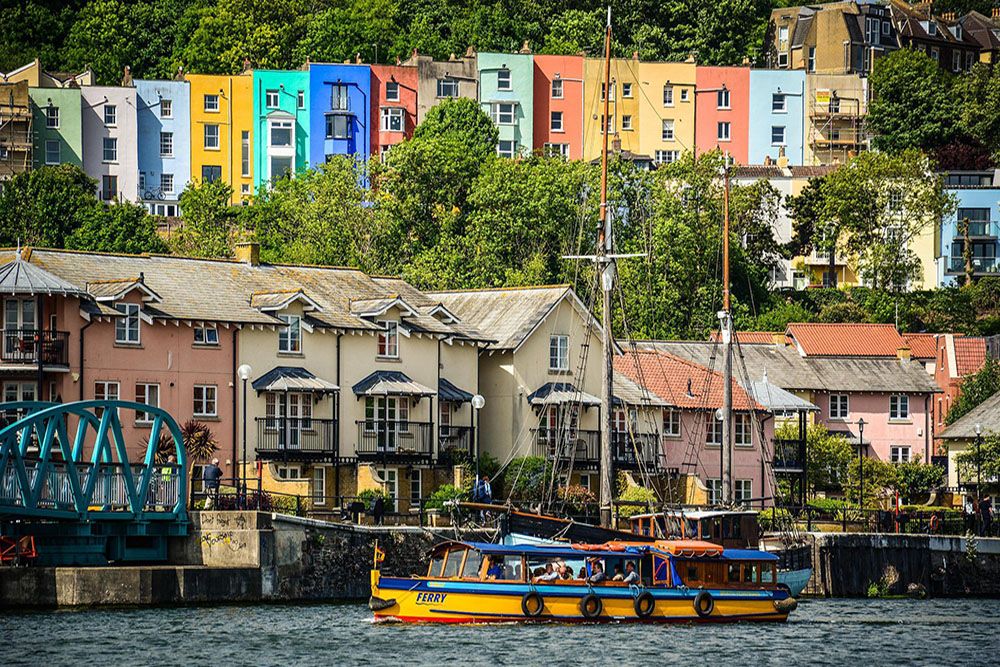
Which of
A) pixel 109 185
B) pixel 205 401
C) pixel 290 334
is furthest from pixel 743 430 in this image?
pixel 109 185

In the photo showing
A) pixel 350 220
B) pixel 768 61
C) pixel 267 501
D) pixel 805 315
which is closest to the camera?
pixel 267 501

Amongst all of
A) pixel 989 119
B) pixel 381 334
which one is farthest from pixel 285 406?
pixel 989 119

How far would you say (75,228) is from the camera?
12312 centimetres

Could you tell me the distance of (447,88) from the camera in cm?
14725

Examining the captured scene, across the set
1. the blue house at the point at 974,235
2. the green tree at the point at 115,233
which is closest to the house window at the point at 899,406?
the blue house at the point at 974,235

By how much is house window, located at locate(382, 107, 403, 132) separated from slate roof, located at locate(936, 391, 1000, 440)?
55.5 m

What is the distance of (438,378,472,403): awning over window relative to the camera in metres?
79.2

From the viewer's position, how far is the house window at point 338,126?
142750 millimetres

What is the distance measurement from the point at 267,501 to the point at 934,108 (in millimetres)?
94985

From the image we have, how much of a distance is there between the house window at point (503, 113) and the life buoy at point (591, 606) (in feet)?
295

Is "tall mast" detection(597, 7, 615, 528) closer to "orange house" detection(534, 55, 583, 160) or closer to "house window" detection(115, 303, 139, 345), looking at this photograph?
"house window" detection(115, 303, 139, 345)

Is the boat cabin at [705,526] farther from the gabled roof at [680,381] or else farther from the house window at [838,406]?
the house window at [838,406]

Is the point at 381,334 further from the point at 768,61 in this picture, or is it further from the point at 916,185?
the point at 768,61

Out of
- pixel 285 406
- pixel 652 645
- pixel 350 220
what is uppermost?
pixel 350 220
